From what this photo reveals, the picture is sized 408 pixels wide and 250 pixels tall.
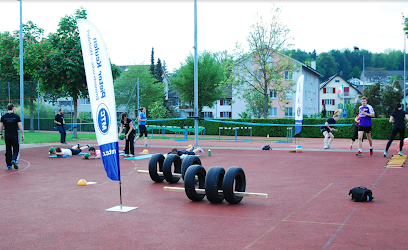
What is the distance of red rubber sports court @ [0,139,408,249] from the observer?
4.61 meters

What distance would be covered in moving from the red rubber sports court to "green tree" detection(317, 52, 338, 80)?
11819 cm

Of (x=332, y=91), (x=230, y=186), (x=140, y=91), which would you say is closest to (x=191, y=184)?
(x=230, y=186)

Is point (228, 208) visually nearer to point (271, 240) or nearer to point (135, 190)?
point (271, 240)

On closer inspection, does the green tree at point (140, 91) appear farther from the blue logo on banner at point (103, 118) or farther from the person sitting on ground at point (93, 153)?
the blue logo on banner at point (103, 118)

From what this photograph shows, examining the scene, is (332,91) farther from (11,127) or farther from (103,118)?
(103,118)

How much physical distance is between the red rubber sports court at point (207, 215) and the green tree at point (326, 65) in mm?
118193

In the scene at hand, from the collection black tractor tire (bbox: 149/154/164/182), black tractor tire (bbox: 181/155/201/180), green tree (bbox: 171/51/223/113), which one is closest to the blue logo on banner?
black tractor tire (bbox: 181/155/201/180)

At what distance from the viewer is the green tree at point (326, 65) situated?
12175 centimetres

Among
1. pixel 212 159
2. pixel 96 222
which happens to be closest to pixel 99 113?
pixel 96 222

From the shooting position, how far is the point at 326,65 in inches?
4808

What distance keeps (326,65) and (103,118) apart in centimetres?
12460

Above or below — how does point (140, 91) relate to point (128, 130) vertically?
above

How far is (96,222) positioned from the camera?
5551 mm

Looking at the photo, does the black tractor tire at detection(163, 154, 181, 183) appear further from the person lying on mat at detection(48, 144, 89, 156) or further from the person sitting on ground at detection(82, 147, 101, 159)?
the person lying on mat at detection(48, 144, 89, 156)
